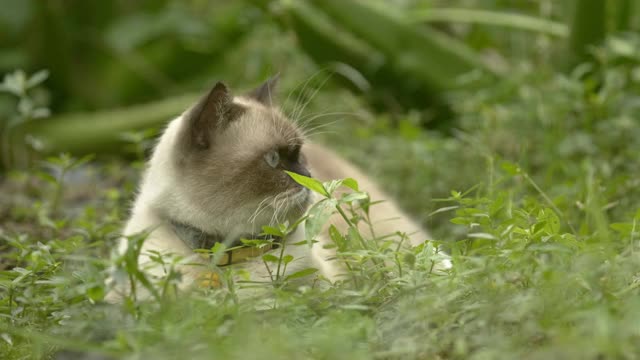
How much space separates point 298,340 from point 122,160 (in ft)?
10.7

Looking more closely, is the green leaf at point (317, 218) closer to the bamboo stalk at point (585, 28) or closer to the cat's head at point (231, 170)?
the cat's head at point (231, 170)

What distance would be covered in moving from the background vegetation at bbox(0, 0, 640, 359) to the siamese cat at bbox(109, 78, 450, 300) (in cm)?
19

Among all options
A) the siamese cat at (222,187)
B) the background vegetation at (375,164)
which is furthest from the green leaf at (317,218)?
the siamese cat at (222,187)

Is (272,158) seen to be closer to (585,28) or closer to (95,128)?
(585,28)

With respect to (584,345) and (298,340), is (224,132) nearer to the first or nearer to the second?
(298,340)

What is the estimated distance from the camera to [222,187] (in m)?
2.40

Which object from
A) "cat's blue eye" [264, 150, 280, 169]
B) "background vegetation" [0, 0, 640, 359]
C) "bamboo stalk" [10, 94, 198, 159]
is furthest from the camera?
"bamboo stalk" [10, 94, 198, 159]

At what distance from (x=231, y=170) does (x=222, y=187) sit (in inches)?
2.3

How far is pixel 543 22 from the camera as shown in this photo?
426 cm

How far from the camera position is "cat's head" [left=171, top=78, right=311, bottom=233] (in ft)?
7.84

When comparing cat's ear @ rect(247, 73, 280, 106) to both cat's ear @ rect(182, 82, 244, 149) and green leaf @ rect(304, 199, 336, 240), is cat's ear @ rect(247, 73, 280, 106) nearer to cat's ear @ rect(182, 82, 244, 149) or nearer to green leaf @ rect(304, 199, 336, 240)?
cat's ear @ rect(182, 82, 244, 149)

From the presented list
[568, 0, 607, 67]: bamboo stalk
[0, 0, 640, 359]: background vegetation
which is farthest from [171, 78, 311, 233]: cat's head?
[568, 0, 607, 67]: bamboo stalk

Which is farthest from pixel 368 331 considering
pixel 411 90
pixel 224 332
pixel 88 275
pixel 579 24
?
pixel 411 90

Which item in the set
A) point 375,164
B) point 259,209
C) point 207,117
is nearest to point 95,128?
point 375,164
